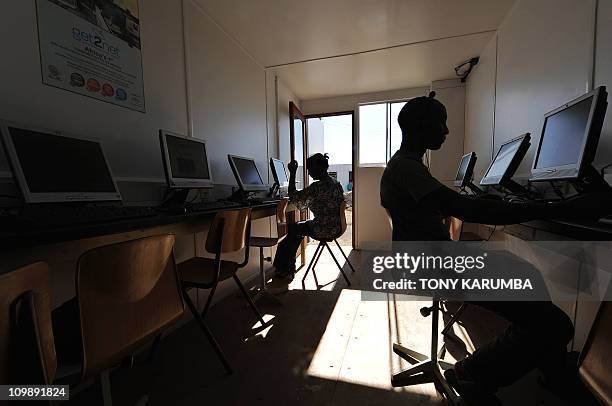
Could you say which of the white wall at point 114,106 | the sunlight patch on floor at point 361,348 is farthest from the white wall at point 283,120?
the sunlight patch on floor at point 361,348

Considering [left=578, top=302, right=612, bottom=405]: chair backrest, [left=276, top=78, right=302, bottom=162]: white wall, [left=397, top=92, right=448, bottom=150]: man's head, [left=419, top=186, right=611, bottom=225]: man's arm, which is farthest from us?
[left=276, top=78, right=302, bottom=162]: white wall

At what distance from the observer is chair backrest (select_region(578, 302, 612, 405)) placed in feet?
2.02

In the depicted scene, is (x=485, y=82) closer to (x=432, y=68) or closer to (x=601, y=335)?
(x=432, y=68)

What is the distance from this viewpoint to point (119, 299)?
80 cm

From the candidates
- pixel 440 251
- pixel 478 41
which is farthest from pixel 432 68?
pixel 440 251

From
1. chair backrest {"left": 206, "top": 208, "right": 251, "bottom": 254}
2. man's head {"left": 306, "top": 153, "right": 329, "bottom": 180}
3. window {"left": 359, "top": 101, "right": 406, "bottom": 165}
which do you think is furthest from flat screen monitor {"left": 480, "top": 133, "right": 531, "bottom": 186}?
window {"left": 359, "top": 101, "right": 406, "bottom": 165}

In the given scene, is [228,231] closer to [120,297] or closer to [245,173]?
[120,297]

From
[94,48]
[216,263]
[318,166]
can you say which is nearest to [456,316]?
[216,263]

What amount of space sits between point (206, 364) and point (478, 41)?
12.7 ft

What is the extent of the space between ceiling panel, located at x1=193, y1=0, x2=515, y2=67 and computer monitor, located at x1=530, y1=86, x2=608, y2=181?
1.54 meters

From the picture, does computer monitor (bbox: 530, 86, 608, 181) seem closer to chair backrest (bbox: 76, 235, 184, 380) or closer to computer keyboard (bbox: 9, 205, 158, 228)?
chair backrest (bbox: 76, 235, 184, 380)

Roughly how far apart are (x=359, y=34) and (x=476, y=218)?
2463 millimetres

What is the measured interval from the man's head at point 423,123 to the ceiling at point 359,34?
1.62m

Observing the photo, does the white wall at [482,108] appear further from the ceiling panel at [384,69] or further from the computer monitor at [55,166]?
the computer monitor at [55,166]
